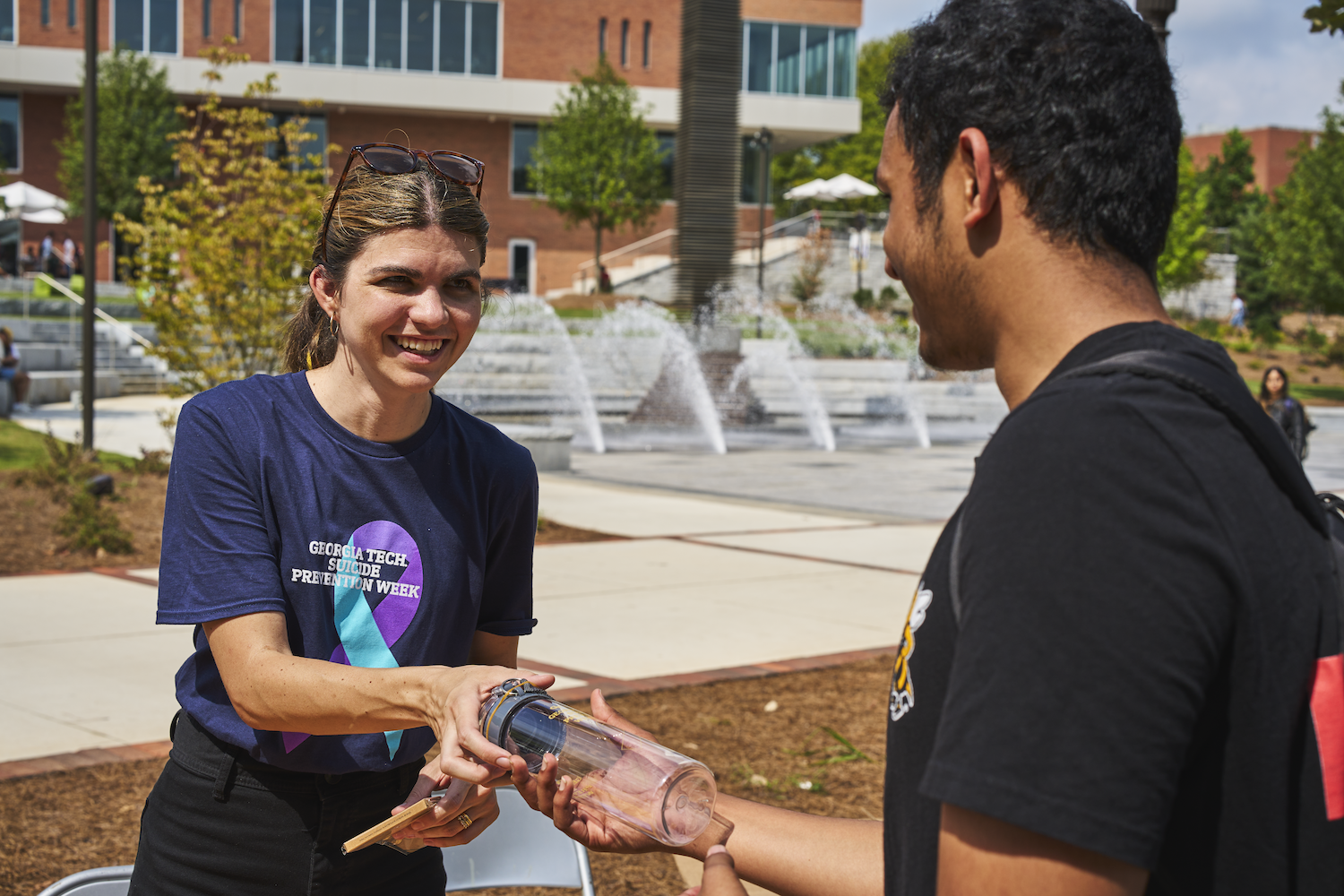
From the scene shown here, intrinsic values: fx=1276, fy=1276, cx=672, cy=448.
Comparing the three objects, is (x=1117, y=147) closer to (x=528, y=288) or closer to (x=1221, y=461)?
(x=1221, y=461)

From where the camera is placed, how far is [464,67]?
160 ft

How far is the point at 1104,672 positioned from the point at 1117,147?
53 cm

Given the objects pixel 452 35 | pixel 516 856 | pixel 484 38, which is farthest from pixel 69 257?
pixel 516 856

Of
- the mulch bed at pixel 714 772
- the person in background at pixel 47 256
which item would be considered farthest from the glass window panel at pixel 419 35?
the mulch bed at pixel 714 772

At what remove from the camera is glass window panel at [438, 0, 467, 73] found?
48.5 metres

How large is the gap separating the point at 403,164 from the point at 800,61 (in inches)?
2041

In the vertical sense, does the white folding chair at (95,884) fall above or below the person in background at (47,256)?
below

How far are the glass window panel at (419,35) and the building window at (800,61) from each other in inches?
486

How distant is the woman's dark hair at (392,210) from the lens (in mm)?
2135

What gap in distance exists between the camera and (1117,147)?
1240 mm

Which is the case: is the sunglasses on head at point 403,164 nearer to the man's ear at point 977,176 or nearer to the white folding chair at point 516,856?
the man's ear at point 977,176

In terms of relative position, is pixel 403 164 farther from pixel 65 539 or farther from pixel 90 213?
pixel 90 213

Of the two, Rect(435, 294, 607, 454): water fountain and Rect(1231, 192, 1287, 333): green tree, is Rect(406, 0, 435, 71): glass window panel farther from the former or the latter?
Rect(1231, 192, 1287, 333): green tree

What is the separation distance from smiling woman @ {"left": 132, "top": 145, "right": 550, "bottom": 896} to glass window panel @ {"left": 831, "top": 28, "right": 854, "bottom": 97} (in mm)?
51467
